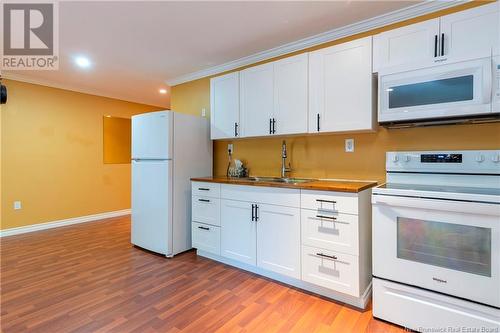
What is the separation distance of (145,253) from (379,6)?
3457 mm

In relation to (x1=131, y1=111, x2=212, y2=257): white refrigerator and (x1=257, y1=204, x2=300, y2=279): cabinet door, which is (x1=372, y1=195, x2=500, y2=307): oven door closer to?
(x1=257, y1=204, x2=300, y2=279): cabinet door

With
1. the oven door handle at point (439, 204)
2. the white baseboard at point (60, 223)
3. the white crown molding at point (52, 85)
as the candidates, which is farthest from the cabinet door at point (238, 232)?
the white crown molding at point (52, 85)

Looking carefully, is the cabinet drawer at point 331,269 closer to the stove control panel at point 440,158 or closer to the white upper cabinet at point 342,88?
the stove control panel at point 440,158

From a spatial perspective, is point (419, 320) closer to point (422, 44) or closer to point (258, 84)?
point (422, 44)

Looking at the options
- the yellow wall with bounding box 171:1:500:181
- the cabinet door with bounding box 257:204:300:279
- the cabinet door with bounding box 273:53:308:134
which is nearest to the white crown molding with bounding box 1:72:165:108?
the yellow wall with bounding box 171:1:500:181

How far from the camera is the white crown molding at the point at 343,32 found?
2.09 metres

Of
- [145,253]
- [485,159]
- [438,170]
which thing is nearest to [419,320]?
[438,170]

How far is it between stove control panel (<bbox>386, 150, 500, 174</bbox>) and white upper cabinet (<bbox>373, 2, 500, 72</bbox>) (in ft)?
2.18

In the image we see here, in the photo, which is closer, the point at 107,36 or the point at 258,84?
the point at 107,36

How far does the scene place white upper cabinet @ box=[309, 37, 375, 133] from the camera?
2148 mm

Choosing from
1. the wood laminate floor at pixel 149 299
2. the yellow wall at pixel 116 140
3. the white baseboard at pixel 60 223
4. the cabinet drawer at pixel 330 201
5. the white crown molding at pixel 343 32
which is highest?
the white crown molding at pixel 343 32

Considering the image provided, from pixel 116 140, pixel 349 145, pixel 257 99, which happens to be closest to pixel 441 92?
pixel 349 145

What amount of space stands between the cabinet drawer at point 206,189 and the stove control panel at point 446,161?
1670mm

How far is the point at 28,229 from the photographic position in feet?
13.1
